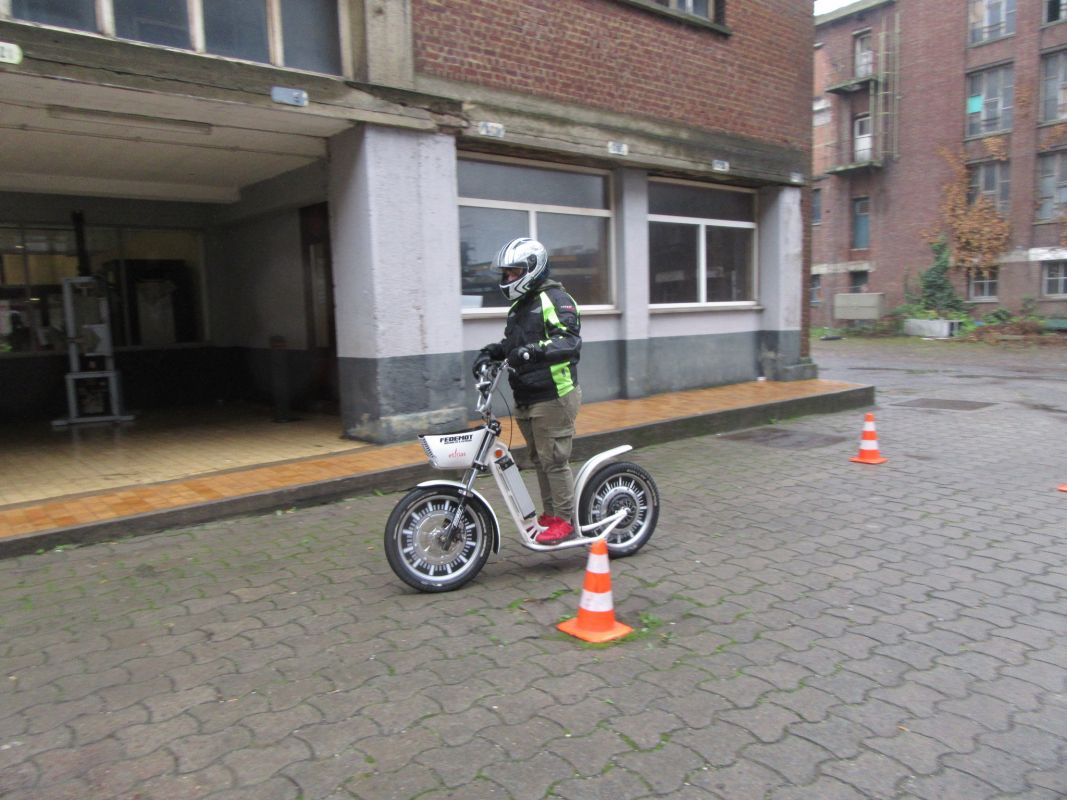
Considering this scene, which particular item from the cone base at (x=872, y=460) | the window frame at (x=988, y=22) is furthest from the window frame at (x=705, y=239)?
the window frame at (x=988, y=22)

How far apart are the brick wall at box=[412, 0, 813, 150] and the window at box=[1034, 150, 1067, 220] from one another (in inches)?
872

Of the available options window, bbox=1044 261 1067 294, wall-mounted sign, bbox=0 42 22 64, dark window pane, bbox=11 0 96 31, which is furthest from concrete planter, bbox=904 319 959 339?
wall-mounted sign, bbox=0 42 22 64

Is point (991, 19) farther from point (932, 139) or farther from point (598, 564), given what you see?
point (598, 564)

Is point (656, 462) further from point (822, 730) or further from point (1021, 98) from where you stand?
point (1021, 98)

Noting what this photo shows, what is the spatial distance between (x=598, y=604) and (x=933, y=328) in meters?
30.3

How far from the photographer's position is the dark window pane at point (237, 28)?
22.4 ft

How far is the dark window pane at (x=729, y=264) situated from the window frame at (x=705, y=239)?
0.07 metres

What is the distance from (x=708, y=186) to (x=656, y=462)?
587 centimetres

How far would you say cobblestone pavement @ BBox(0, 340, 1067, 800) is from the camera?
9.30 feet

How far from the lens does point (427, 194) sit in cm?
807

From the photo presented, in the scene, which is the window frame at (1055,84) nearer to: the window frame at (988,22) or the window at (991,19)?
the window frame at (988,22)

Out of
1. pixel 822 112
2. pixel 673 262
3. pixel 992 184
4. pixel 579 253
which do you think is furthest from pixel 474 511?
pixel 822 112

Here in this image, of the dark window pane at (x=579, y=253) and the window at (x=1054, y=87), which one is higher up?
the window at (x=1054, y=87)

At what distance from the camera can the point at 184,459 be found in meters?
7.63
